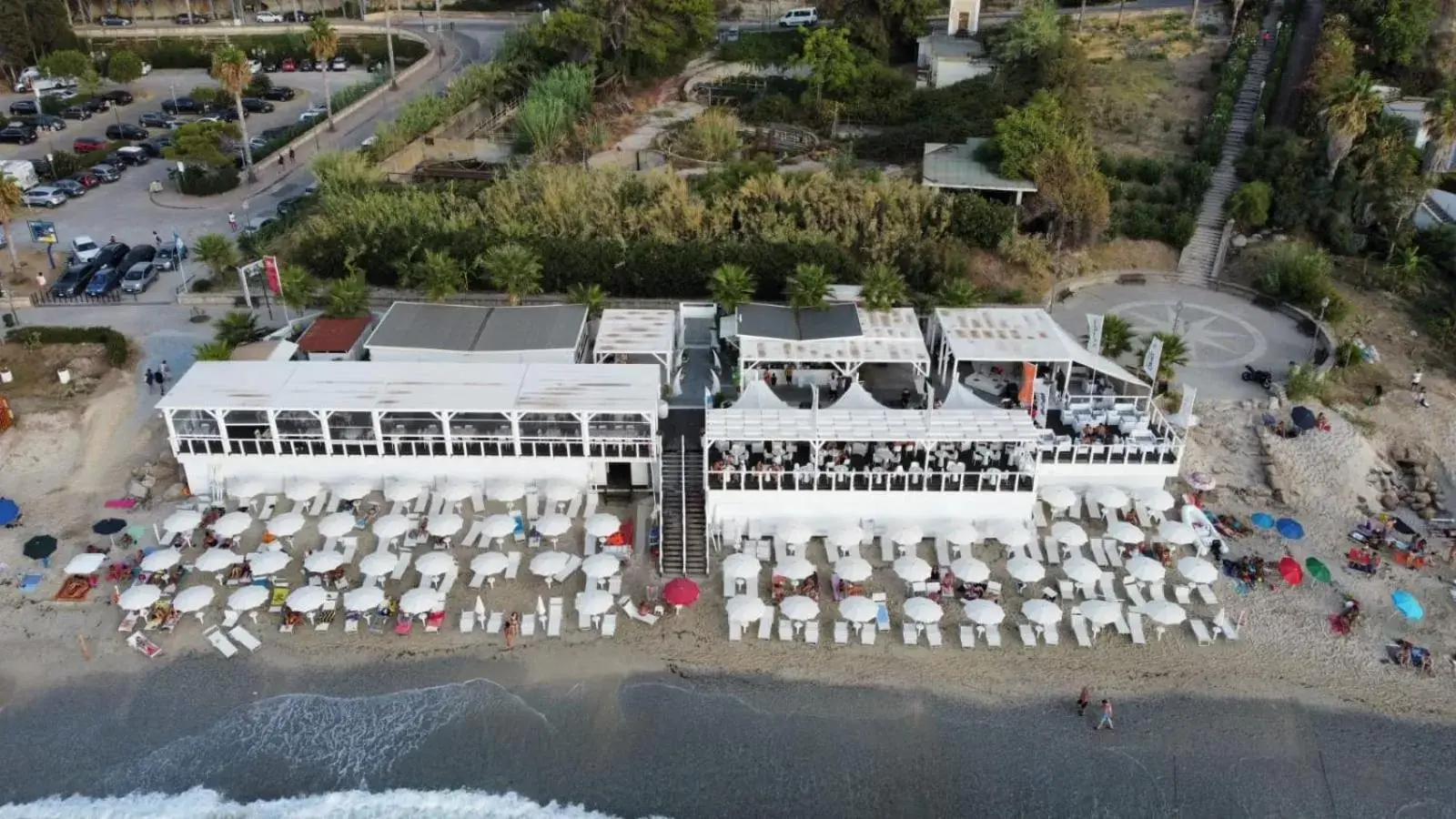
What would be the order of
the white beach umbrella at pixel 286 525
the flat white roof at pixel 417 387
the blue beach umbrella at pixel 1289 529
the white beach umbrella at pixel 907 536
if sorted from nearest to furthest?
the white beach umbrella at pixel 907 536 → the white beach umbrella at pixel 286 525 → the blue beach umbrella at pixel 1289 529 → the flat white roof at pixel 417 387

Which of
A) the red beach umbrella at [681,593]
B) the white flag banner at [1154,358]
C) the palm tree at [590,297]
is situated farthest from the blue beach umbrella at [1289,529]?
the palm tree at [590,297]

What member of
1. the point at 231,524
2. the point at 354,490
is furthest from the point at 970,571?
the point at 231,524

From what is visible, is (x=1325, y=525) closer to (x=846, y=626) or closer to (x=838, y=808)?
(x=846, y=626)

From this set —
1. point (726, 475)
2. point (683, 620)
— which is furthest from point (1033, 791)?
point (726, 475)

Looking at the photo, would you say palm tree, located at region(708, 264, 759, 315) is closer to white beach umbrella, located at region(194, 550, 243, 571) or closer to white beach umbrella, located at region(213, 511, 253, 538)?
white beach umbrella, located at region(213, 511, 253, 538)

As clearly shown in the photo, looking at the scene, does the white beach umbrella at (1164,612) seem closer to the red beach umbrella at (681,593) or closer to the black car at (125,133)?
the red beach umbrella at (681,593)

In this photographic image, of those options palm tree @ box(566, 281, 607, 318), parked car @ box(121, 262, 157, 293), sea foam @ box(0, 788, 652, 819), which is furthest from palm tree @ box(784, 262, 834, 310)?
parked car @ box(121, 262, 157, 293)

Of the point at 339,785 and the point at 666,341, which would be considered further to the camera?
the point at 666,341
